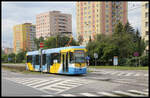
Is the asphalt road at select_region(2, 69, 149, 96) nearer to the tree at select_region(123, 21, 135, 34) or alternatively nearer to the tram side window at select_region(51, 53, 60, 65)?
the tram side window at select_region(51, 53, 60, 65)

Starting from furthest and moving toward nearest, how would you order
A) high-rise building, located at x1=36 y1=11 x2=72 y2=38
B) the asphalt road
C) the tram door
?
high-rise building, located at x1=36 y1=11 x2=72 y2=38, the tram door, the asphalt road

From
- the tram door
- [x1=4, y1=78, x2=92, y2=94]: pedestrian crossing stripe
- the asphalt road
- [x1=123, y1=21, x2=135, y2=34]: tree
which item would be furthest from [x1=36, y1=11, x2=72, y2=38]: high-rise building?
[x1=123, y1=21, x2=135, y2=34]: tree

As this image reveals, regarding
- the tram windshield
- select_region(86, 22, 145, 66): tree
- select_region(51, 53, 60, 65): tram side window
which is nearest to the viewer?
the tram windshield

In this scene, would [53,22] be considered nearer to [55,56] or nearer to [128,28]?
[55,56]

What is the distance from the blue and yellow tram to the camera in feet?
65.1

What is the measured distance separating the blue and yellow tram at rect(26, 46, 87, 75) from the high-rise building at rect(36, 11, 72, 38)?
3.57 m

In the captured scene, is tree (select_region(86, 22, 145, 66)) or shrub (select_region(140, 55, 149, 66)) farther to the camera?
tree (select_region(86, 22, 145, 66))

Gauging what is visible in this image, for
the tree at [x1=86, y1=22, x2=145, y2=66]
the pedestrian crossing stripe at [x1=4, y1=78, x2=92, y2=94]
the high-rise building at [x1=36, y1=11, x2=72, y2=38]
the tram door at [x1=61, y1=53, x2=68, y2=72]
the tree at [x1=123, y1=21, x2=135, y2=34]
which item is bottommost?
the pedestrian crossing stripe at [x1=4, y1=78, x2=92, y2=94]

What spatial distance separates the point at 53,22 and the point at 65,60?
23.4ft

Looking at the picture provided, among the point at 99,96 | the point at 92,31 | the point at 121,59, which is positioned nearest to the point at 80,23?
the point at 92,31

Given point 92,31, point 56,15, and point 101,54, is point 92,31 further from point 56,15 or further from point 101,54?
point 56,15

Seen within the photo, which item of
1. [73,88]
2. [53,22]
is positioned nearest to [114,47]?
[53,22]

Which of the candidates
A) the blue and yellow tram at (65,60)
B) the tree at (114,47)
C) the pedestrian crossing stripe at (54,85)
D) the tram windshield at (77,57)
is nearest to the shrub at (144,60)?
the tree at (114,47)

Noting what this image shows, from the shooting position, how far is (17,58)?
8256 cm
